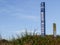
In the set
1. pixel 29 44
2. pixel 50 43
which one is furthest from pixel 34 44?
pixel 50 43

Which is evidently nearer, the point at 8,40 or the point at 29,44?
the point at 29,44

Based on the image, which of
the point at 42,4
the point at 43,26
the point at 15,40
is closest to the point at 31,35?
the point at 15,40

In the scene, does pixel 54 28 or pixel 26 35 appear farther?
pixel 54 28

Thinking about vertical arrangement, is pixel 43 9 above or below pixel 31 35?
above

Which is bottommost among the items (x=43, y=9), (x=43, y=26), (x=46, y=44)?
(x=46, y=44)

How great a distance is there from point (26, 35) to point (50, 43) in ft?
5.38

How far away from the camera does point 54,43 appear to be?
41.5ft

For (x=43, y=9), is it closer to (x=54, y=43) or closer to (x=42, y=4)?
(x=42, y=4)

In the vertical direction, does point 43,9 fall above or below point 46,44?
above

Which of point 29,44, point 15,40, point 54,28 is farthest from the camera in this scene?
point 54,28

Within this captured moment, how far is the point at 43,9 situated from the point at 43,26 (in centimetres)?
128

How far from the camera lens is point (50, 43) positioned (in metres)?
12.6

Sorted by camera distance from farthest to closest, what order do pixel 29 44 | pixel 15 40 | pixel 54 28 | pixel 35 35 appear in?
pixel 54 28, pixel 35 35, pixel 15 40, pixel 29 44

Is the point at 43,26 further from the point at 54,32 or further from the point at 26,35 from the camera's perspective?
the point at 26,35
